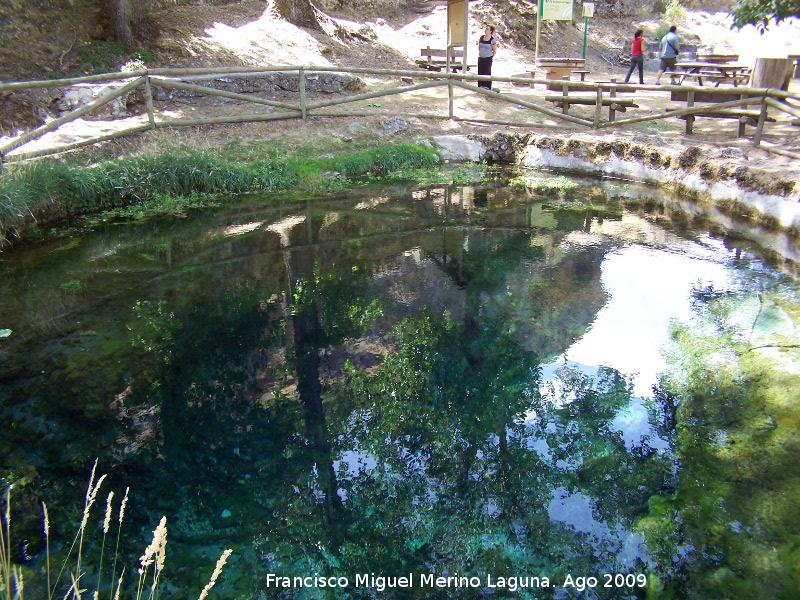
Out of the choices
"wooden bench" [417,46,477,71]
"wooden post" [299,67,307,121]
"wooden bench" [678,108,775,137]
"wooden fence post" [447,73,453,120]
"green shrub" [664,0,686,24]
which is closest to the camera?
"wooden bench" [678,108,775,137]

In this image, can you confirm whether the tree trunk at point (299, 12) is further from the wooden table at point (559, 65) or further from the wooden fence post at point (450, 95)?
the wooden table at point (559, 65)

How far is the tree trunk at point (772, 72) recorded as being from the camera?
40.7ft

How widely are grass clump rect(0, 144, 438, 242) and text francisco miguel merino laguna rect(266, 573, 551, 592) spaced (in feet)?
24.1

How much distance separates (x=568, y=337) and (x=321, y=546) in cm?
374

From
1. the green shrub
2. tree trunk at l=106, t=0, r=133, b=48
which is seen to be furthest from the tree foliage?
the green shrub

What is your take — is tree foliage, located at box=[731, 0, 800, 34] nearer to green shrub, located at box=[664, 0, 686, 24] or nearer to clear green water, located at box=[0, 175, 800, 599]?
clear green water, located at box=[0, 175, 800, 599]

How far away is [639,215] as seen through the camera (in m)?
10.7

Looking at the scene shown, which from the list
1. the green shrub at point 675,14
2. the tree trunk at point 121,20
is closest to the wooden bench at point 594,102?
the tree trunk at point 121,20

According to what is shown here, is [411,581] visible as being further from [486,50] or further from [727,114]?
[486,50]

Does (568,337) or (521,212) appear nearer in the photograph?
(568,337)

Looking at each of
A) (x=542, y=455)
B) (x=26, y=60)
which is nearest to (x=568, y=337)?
(x=542, y=455)

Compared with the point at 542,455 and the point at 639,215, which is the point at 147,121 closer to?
the point at 639,215

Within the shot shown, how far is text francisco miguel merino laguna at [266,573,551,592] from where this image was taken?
3.89m

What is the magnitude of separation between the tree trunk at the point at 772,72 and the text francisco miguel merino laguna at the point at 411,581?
12284mm
